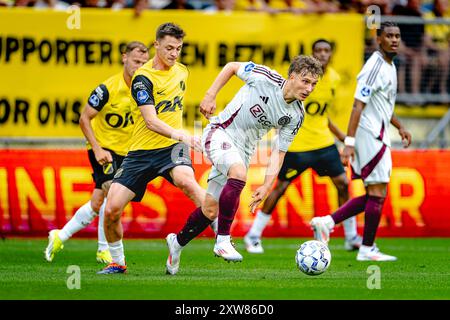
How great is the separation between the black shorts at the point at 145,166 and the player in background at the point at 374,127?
2.46m

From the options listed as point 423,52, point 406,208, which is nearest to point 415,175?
point 406,208

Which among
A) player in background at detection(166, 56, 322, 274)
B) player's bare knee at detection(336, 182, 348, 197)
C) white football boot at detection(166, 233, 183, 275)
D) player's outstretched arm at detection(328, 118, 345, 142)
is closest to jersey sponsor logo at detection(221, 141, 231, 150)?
player in background at detection(166, 56, 322, 274)

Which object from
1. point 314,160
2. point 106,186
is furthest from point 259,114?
point 314,160

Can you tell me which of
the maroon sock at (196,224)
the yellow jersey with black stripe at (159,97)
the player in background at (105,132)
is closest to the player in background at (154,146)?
the yellow jersey with black stripe at (159,97)

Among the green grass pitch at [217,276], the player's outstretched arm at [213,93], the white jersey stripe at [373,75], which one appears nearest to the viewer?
the green grass pitch at [217,276]

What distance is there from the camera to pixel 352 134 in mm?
11930

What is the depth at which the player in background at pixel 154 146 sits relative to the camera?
9.98 m

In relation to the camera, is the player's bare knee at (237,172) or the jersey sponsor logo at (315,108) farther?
the jersey sponsor logo at (315,108)

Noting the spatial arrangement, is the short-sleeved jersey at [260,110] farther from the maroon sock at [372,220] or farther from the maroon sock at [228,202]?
the maroon sock at [372,220]
